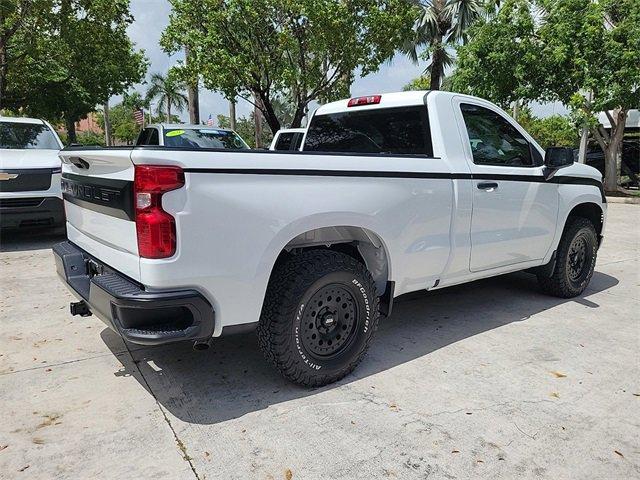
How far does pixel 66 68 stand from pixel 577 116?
51.4 feet

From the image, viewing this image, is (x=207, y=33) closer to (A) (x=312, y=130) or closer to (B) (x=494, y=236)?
(A) (x=312, y=130)

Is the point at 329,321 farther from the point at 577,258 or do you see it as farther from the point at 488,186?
the point at 577,258

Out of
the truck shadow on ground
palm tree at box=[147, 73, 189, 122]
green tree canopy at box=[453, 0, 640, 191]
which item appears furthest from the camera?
palm tree at box=[147, 73, 189, 122]

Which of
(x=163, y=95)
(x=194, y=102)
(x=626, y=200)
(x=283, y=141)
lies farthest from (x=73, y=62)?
(x=163, y=95)

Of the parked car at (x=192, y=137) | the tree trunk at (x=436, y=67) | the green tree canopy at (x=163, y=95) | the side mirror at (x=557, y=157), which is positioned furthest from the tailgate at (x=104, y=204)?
the green tree canopy at (x=163, y=95)

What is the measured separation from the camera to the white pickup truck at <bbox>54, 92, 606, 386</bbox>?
259cm

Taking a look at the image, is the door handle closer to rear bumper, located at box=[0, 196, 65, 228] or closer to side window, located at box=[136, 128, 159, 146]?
rear bumper, located at box=[0, 196, 65, 228]

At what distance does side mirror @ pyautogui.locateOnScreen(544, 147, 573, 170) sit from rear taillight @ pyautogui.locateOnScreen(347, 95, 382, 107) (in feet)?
5.42

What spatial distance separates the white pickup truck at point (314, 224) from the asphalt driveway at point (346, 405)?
15.7 inches

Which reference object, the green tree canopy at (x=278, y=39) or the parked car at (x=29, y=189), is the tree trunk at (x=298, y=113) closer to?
the green tree canopy at (x=278, y=39)

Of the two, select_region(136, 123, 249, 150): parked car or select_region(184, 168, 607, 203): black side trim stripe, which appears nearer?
select_region(184, 168, 607, 203): black side trim stripe

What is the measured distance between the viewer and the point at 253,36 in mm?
15242

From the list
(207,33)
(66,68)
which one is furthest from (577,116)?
(66,68)

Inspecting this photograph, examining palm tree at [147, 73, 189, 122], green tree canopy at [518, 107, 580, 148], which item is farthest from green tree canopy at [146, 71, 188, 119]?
green tree canopy at [518, 107, 580, 148]
